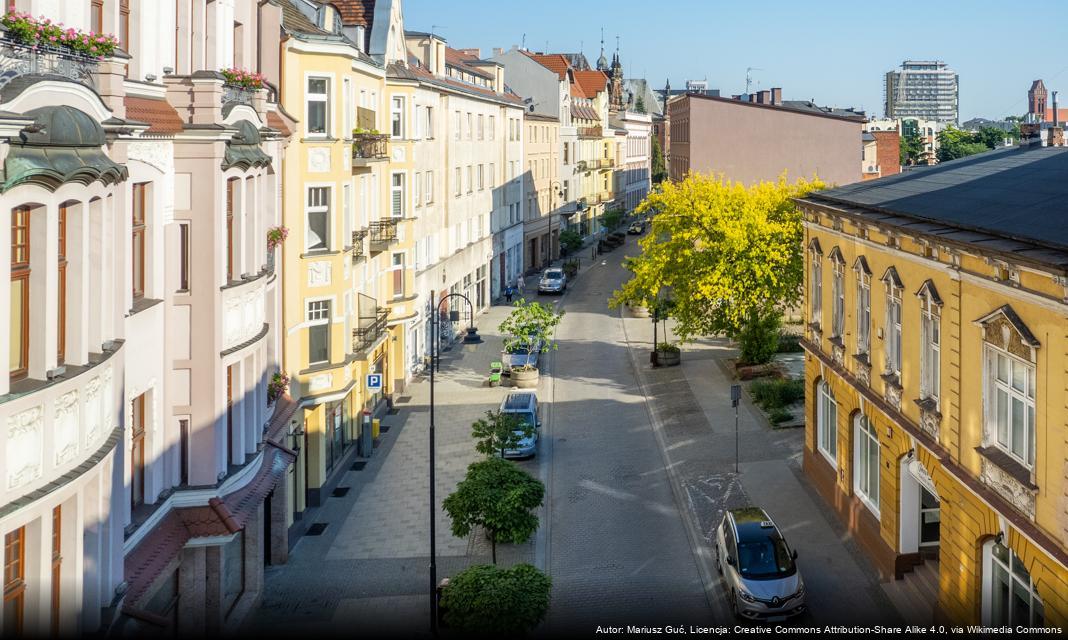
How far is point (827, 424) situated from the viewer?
27000 millimetres

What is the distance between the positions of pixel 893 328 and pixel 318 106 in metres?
14.6

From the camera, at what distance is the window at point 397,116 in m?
38.0

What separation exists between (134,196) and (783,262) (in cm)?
2854

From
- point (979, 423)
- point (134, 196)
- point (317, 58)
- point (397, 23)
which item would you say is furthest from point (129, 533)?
point (397, 23)

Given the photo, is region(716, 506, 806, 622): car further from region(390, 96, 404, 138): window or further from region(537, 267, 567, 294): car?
region(537, 267, 567, 294): car

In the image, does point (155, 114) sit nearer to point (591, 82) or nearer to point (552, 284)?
point (552, 284)

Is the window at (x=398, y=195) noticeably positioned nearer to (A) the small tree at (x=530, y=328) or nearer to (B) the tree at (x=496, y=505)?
(A) the small tree at (x=530, y=328)

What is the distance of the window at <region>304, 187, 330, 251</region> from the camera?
26984 mm

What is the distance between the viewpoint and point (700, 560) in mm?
22922

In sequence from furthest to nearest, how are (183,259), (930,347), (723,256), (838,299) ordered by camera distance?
(723,256), (838,299), (930,347), (183,259)

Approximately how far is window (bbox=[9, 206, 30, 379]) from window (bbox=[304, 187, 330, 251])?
16543mm

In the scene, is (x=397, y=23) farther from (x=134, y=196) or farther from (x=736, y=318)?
(x=134, y=196)

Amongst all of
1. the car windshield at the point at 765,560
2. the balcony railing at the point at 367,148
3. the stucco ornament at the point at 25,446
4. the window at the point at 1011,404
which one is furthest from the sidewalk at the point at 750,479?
the stucco ornament at the point at 25,446

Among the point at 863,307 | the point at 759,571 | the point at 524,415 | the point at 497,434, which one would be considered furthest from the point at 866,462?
the point at 524,415
